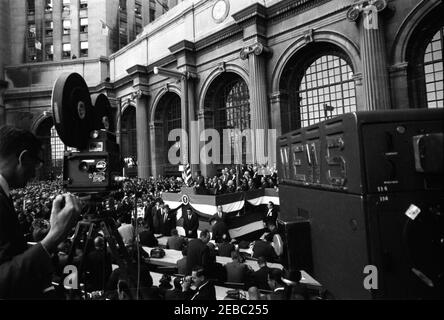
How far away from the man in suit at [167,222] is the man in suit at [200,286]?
278 inches

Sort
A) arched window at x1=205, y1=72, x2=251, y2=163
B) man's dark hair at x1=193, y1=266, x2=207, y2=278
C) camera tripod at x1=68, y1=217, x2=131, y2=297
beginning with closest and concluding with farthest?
camera tripod at x1=68, y1=217, x2=131, y2=297 < man's dark hair at x1=193, y1=266, x2=207, y2=278 < arched window at x1=205, y1=72, x2=251, y2=163

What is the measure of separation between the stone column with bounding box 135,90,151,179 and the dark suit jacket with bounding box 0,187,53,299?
1120 inches

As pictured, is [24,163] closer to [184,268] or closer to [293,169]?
[293,169]

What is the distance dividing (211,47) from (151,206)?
15475 mm

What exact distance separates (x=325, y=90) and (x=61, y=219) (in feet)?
60.6

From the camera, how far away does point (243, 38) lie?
20.4 meters

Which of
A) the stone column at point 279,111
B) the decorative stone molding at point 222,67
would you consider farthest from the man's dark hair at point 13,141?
the decorative stone molding at point 222,67

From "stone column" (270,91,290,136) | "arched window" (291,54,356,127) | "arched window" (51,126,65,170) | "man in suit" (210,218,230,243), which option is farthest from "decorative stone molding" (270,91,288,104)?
"arched window" (51,126,65,170)

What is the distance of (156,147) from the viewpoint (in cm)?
3020

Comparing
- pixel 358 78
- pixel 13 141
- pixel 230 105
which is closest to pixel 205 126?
pixel 230 105

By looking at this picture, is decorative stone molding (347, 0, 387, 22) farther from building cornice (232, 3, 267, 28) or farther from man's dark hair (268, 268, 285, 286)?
man's dark hair (268, 268, 285, 286)

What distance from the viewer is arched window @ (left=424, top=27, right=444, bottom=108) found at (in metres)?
13.9

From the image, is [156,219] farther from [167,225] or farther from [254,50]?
[254,50]
